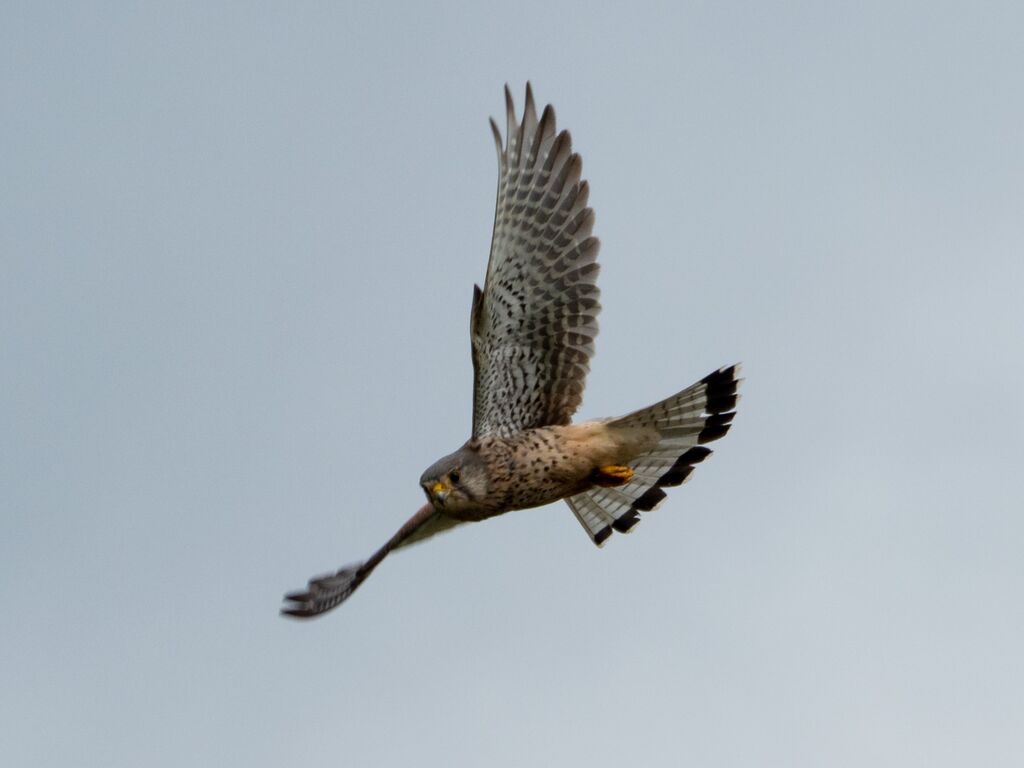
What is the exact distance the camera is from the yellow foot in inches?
534

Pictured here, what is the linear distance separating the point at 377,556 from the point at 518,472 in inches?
66.5

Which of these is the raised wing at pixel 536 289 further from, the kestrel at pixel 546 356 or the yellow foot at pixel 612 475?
the yellow foot at pixel 612 475

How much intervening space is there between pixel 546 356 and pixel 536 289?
49cm

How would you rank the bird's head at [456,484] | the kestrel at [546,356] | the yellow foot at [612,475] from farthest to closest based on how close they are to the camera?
1. the yellow foot at [612,475]
2. the kestrel at [546,356]
3. the bird's head at [456,484]

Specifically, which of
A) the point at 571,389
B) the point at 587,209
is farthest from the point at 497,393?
the point at 587,209

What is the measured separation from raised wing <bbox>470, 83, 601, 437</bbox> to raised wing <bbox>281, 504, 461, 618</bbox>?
1044mm

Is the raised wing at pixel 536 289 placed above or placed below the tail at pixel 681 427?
above

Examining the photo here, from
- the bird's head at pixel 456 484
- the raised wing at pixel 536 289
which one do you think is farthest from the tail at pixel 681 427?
the bird's head at pixel 456 484

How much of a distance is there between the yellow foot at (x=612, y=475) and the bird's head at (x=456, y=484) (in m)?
0.92

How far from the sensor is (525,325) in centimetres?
1356

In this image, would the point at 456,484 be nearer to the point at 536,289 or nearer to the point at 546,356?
the point at 546,356

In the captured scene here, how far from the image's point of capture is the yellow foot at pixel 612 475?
1356cm

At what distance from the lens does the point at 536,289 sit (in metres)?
13.5

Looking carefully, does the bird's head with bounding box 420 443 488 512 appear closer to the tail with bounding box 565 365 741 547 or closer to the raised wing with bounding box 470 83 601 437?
the raised wing with bounding box 470 83 601 437
